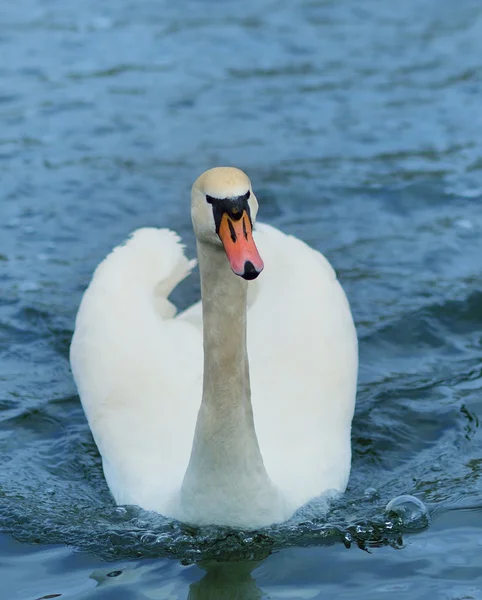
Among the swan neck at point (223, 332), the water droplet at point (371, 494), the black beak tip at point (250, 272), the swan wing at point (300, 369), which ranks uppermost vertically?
the black beak tip at point (250, 272)

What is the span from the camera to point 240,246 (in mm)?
4570

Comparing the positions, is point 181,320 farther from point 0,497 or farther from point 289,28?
point 289,28

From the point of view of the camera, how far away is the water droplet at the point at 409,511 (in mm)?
5680

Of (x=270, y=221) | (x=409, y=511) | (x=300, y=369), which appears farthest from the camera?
(x=270, y=221)

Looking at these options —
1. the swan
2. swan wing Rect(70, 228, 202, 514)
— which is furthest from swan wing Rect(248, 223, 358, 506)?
swan wing Rect(70, 228, 202, 514)

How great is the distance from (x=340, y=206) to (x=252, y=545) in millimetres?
4832

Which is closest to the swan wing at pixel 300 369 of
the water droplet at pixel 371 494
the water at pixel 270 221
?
the water droplet at pixel 371 494

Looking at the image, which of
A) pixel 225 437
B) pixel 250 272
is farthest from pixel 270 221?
pixel 250 272

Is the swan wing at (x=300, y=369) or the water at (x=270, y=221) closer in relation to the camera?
the water at (x=270, y=221)

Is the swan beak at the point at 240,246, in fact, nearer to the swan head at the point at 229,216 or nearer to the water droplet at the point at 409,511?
the swan head at the point at 229,216

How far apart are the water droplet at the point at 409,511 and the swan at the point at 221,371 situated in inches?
10.6

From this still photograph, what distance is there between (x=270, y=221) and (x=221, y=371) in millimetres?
4559

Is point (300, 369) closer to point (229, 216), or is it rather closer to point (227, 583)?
point (227, 583)

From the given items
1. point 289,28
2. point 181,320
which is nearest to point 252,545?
point 181,320
